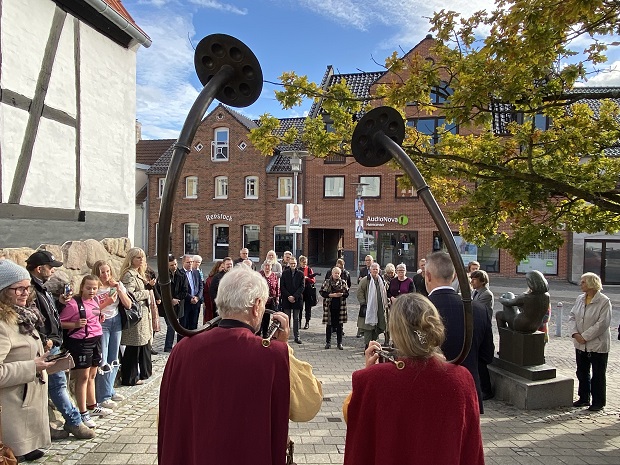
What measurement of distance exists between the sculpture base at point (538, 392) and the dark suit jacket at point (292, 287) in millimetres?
4260

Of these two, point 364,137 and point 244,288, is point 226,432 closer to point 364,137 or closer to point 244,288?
point 244,288

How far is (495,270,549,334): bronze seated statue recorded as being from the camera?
19.5ft

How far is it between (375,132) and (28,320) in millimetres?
2912

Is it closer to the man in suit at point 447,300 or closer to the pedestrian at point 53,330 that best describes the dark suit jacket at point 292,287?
the pedestrian at point 53,330

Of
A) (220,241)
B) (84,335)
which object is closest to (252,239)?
(220,241)

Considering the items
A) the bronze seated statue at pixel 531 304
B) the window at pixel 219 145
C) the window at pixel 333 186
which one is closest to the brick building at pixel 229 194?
the window at pixel 219 145

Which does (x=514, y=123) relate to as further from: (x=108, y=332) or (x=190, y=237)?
(x=190, y=237)

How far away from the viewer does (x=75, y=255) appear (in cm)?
557

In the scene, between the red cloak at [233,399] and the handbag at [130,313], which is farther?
the handbag at [130,313]

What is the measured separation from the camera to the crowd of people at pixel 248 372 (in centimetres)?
195

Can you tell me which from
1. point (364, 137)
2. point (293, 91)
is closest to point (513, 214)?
point (293, 91)

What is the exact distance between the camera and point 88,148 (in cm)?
598

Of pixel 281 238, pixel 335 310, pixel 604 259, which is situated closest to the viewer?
pixel 335 310

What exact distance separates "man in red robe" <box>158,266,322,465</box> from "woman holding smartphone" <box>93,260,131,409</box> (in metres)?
3.28
